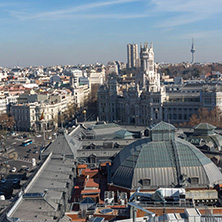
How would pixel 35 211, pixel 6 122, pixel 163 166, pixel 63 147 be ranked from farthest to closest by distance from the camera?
pixel 6 122, pixel 63 147, pixel 163 166, pixel 35 211

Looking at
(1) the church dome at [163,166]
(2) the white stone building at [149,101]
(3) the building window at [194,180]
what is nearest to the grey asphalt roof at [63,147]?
(1) the church dome at [163,166]

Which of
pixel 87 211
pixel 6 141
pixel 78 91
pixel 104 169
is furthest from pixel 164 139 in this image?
pixel 78 91

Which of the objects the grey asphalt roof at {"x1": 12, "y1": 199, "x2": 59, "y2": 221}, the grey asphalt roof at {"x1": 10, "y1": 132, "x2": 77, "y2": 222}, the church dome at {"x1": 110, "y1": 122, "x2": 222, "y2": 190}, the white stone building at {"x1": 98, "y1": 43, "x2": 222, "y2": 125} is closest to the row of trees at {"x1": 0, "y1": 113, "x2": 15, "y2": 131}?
the white stone building at {"x1": 98, "y1": 43, "x2": 222, "y2": 125}

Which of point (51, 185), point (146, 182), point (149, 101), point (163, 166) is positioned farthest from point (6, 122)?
point (146, 182)

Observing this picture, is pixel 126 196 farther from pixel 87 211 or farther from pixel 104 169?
pixel 104 169

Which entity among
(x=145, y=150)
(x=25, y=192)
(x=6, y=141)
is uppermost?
(x=145, y=150)

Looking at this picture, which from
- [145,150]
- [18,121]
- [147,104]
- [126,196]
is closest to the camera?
[126,196]

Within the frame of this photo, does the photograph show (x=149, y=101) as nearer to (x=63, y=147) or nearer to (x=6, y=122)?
(x=6, y=122)

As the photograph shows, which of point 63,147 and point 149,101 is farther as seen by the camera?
point 149,101
